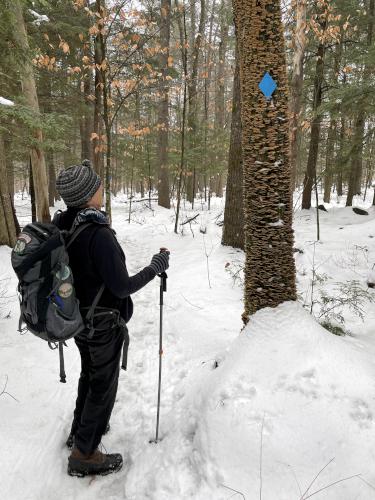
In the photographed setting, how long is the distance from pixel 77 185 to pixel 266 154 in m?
1.66

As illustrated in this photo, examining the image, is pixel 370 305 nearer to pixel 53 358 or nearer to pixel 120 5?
pixel 53 358

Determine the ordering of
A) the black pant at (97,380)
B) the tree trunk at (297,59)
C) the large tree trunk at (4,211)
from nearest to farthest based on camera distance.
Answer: the black pant at (97,380) → the large tree trunk at (4,211) → the tree trunk at (297,59)

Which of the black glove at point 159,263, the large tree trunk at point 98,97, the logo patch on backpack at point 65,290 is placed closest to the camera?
the logo patch on backpack at point 65,290

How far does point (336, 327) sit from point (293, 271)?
1998 mm

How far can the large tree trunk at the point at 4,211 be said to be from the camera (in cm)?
743

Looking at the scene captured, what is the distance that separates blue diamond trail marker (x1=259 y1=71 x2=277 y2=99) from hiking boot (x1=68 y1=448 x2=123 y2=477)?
11.4 ft

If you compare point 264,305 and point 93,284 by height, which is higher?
point 93,284

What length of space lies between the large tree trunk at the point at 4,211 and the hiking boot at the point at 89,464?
623 cm

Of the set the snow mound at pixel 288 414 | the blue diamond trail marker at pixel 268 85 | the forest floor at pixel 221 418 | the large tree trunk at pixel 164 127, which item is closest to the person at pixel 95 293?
the forest floor at pixel 221 418

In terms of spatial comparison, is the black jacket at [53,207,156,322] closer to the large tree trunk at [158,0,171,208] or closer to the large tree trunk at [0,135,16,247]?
the large tree trunk at [0,135,16,247]

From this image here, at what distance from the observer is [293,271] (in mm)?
3178

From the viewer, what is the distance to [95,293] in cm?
257

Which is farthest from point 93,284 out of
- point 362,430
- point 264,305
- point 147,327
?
point 147,327

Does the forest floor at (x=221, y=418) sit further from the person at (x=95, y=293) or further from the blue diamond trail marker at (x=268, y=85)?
the blue diamond trail marker at (x=268, y=85)
